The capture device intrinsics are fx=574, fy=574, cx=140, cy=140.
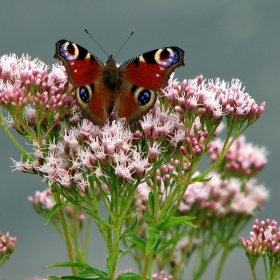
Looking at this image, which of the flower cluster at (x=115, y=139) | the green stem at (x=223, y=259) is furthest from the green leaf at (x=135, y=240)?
the green stem at (x=223, y=259)

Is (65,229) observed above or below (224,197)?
below

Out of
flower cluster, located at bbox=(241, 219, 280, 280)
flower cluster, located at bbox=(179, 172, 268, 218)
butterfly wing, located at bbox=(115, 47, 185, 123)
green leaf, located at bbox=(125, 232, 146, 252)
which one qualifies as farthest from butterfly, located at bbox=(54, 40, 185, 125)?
flower cluster, located at bbox=(179, 172, 268, 218)

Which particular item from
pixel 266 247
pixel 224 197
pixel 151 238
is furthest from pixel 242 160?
pixel 151 238

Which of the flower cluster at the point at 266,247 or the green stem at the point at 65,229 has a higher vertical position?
the flower cluster at the point at 266,247

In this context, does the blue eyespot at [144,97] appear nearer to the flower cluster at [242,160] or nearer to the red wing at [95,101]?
the red wing at [95,101]

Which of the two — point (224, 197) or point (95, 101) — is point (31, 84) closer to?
point (95, 101)

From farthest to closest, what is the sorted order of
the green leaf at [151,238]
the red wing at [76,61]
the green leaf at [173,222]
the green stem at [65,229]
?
the green stem at [65,229], the red wing at [76,61], the green leaf at [173,222], the green leaf at [151,238]
